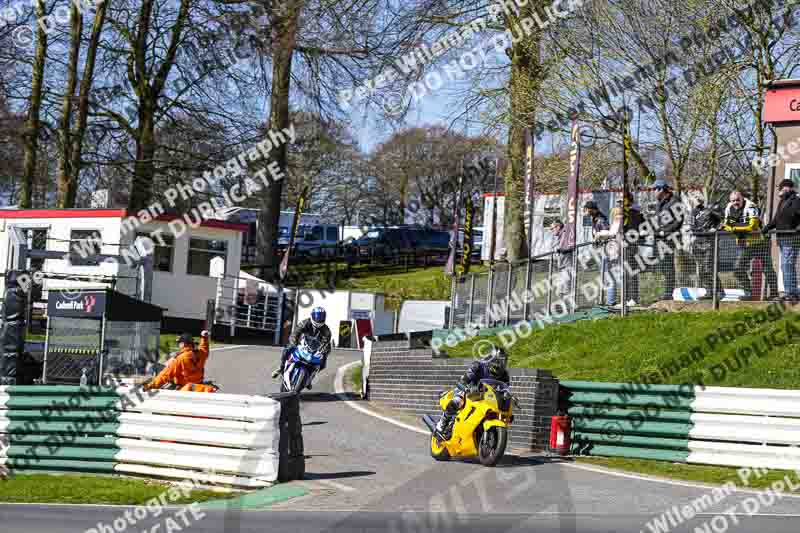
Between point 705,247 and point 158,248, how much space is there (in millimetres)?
20933

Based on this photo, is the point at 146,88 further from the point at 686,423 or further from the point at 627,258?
the point at 686,423

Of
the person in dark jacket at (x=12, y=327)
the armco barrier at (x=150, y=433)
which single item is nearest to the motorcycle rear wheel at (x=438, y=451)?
the armco barrier at (x=150, y=433)

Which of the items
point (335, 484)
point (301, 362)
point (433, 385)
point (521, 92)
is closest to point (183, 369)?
point (301, 362)

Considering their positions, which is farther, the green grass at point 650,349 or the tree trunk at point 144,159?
the tree trunk at point 144,159

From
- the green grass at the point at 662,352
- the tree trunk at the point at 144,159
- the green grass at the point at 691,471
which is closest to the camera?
the green grass at the point at 691,471

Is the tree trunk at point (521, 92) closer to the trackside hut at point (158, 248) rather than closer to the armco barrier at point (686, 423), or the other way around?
the trackside hut at point (158, 248)

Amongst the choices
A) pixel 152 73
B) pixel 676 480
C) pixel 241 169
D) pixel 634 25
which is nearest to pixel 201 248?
pixel 241 169

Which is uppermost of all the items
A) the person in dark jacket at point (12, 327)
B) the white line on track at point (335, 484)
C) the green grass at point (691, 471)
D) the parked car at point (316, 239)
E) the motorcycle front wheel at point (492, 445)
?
the parked car at point (316, 239)

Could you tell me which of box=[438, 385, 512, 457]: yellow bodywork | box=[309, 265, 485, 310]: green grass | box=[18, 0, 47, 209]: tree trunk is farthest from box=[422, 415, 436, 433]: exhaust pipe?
box=[309, 265, 485, 310]: green grass

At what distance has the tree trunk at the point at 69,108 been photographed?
1355 inches

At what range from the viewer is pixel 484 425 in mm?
13164

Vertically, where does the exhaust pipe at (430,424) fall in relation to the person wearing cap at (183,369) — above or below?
below

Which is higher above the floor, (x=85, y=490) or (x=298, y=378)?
(x=298, y=378)

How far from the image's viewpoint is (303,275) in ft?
161
